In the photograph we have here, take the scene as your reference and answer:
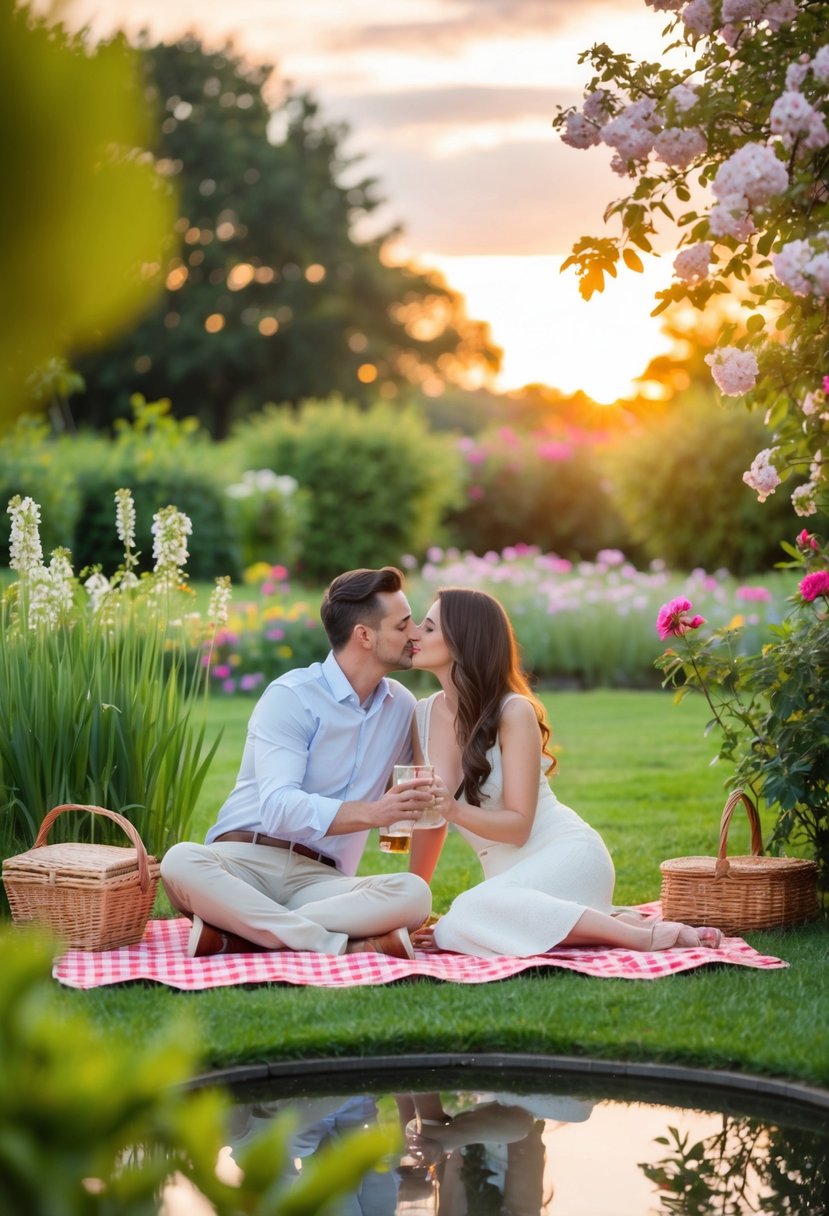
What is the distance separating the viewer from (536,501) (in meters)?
18.8

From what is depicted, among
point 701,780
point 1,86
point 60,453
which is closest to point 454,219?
point 60,453

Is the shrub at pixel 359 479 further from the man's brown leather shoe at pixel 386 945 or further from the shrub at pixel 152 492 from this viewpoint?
the man's brown leather shoe at pixel 386 945

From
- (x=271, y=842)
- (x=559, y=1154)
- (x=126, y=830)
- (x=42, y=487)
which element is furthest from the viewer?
(x=42, y=487)

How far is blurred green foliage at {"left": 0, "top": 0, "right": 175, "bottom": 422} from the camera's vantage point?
2729 mm

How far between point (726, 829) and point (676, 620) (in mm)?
728

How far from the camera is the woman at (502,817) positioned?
4.48 meters

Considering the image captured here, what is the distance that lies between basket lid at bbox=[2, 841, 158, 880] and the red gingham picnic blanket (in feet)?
0.78

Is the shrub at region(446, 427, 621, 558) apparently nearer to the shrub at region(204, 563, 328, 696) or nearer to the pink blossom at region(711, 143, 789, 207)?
the shrub at region(204, 563, 328, 696)

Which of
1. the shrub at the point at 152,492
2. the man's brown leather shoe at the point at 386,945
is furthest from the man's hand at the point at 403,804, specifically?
the shrub at the point at 152,492

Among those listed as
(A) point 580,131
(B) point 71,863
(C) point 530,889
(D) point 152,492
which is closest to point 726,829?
(C) point 530,889

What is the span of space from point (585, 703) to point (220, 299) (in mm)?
24478

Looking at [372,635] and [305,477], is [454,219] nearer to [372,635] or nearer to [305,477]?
[305,477]

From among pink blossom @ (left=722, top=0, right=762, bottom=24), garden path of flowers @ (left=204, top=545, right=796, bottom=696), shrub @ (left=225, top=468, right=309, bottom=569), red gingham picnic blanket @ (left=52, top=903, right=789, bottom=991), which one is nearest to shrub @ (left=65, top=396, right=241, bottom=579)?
shrub @ (left=225, top=468, right=309, bottom=569)

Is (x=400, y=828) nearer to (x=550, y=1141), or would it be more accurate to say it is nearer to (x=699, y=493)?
(x=550, y=1141)
